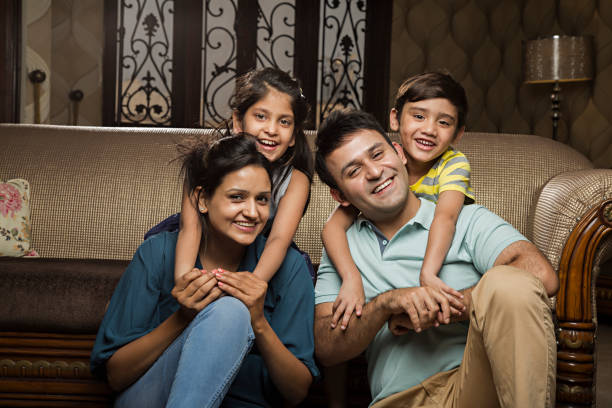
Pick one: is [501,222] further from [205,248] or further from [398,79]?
[398,79]

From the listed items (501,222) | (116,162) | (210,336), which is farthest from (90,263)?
(501,222)

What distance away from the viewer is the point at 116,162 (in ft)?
8.09

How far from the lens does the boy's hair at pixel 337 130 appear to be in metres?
1.60

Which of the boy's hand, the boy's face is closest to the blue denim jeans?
the boy's hand

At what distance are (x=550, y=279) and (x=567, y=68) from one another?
8.90ft

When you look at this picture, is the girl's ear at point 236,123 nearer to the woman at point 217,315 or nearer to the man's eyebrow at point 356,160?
the woman at point 217,315

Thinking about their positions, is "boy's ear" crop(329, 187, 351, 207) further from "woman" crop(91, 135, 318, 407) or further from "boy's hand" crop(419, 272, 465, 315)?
"boy's hand" crop(419, 272, 465, 315)

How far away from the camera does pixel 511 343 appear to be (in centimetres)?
110

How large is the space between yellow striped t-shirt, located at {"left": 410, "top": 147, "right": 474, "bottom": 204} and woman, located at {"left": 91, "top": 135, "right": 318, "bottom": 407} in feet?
1.63

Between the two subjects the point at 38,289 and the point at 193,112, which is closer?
the point at 38,289

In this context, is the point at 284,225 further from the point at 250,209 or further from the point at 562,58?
the point at 562,58

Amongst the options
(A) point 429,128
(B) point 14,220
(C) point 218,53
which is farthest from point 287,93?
(C) point 218,53

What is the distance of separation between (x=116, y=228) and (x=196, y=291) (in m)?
1.15

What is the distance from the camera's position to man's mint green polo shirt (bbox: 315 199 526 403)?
1.41 meters
